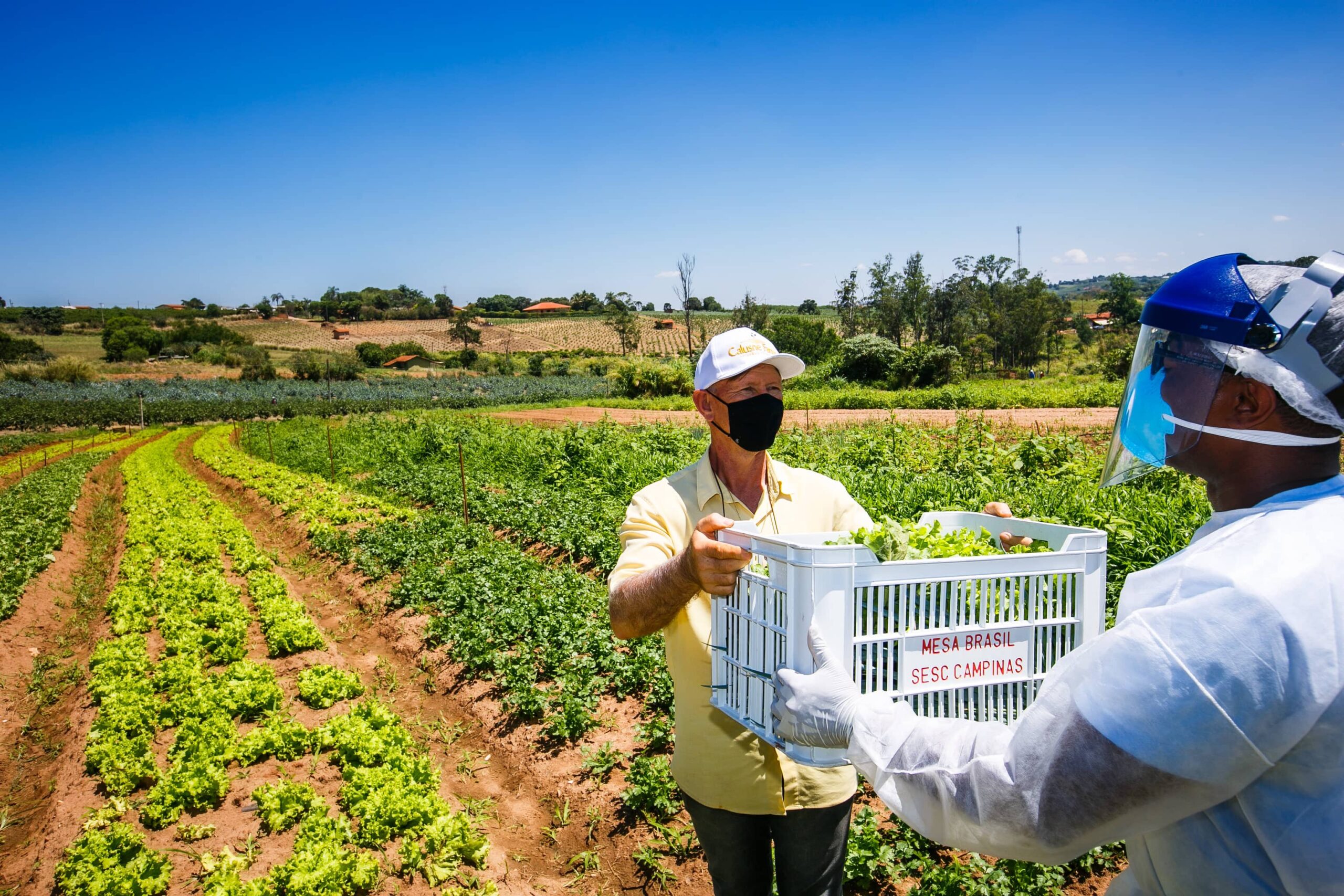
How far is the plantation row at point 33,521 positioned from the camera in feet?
33.9

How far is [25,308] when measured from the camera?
119875mm

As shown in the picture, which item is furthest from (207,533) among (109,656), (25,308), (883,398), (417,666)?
(25,308)

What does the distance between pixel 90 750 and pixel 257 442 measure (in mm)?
26695

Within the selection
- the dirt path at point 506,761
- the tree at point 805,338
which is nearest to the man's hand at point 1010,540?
the dirt path at point 506,761

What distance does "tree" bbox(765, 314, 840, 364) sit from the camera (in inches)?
2201

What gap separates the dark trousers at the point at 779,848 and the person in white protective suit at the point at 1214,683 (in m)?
1.07

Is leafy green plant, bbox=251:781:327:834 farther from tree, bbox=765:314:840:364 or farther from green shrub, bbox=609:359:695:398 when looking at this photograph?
tree, bbox=765:314:840:364

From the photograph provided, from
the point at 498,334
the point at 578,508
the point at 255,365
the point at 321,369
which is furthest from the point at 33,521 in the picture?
the point at 498,334

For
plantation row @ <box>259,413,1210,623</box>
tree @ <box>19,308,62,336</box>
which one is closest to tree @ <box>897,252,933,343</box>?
plantation row @ <box>259,413,1210,623</box>

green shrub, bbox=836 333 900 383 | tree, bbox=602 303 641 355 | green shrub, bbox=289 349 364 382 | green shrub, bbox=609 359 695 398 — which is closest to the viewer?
green shrub, bbox=836 333 900 383

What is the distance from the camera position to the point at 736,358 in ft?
8.79

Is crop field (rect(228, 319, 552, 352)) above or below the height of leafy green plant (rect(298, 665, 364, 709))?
above

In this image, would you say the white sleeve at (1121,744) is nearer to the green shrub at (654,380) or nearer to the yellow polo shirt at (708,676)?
the yellow polo shirt at (708,676)

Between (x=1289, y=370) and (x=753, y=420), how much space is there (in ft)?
5.37
